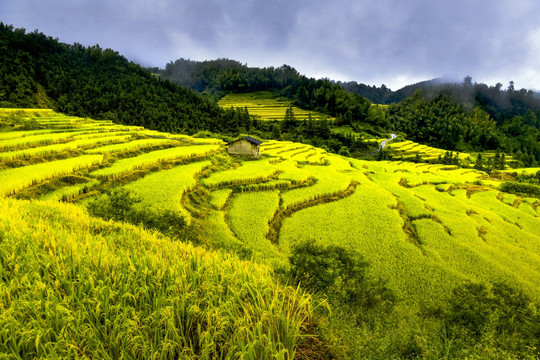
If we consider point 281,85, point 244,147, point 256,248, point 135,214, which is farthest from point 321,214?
point 281,85

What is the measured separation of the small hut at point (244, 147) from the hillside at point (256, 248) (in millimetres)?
2910

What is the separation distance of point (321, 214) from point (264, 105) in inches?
3595

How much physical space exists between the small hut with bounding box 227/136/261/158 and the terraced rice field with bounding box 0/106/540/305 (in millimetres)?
6082

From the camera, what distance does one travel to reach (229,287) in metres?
2.93

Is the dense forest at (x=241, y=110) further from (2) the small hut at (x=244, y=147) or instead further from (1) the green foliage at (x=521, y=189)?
(2) the small hut at (x=244, y=147)

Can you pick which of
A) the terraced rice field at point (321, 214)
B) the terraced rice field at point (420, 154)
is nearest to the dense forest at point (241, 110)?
the terraced rice field at point (420, 154)

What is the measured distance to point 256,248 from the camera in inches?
347

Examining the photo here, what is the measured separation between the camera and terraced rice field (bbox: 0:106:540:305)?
8820 millimetres

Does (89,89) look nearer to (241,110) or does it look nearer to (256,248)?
(241,110)

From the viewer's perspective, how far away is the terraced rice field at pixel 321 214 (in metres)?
8.82

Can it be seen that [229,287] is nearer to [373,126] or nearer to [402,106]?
[373,126]

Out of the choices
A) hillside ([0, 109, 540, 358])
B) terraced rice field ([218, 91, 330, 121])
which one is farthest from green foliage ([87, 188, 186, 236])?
terraced rice field ([218, 91, 330, 121])

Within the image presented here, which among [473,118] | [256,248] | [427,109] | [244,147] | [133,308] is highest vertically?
[427,109]

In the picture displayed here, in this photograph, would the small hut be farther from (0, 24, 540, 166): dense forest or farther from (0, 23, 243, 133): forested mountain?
(0, 23, 243, 133): forested mountain
